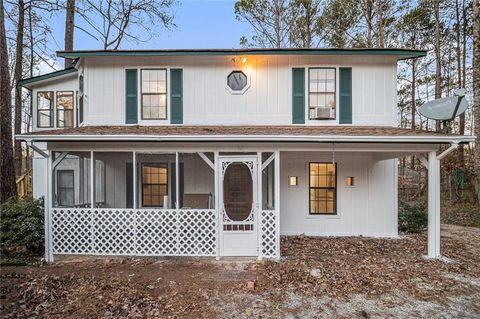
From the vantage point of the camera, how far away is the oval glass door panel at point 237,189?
6.80m

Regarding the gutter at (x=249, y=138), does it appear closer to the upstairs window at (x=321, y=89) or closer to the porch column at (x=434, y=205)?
the porch column at (x=434, y=205)

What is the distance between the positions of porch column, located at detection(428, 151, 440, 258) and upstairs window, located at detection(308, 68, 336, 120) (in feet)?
9.55

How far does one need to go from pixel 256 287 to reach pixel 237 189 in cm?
223

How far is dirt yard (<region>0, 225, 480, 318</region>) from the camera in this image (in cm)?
468

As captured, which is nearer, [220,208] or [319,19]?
[220,208]

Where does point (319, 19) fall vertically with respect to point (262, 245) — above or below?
above

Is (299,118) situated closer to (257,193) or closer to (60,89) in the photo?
(257,193)

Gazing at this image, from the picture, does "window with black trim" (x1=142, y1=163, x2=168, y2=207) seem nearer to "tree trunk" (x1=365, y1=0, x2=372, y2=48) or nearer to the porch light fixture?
the porch light fixture

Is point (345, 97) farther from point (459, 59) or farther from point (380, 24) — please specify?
point (459, 59)

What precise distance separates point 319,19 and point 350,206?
1208cm

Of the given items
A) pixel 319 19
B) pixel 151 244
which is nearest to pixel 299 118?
pixel 151 244

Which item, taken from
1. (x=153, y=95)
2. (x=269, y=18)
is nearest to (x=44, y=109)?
(x=153, y=95)

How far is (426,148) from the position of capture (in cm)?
677

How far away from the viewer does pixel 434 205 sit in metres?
6.73
